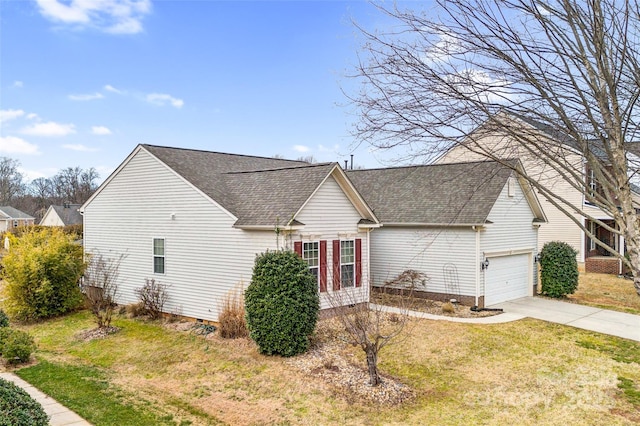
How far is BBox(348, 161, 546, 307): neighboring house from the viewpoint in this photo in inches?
600

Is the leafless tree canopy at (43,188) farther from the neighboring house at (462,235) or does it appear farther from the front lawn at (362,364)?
the front lawn at (362,364)

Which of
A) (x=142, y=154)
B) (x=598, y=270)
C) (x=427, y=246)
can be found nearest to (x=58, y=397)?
(x=142, y=154)

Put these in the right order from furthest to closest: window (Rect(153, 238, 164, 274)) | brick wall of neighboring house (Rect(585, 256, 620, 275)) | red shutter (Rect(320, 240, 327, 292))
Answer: brick wall of neighboring house (Rect(585, 256, 620, 275)), window (Rect(153, 238, 164, 274)), red shutter (Rect(320, 240, 327, 292))

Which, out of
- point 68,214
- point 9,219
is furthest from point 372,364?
point 9,219

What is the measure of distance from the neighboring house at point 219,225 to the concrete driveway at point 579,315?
222 inches

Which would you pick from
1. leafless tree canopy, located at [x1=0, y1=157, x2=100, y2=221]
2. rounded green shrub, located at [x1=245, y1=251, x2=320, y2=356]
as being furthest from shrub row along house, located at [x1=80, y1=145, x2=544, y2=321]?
leafless tree canopy, located at [x1=0, y1=157, x2=100, y2=221]

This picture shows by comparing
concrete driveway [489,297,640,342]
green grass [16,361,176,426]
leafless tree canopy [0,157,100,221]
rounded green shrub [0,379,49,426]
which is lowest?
green grass [16,361,176,426]

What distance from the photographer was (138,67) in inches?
803

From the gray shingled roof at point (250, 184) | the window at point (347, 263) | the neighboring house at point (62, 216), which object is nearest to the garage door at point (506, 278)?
the window at point (347, 263)

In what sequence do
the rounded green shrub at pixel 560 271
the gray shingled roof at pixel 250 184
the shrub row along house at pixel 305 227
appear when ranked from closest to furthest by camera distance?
the gray shingled roof at pixel 250 184 → the shrub row along house at pixel 305 227 → the rounded green shrub at pixel 560 271

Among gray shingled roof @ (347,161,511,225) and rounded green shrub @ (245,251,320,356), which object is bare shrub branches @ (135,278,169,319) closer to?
rounded green shrub @ (245,251,320,356)

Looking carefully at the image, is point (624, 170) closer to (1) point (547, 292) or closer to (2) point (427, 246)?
(2) point (427, 246)

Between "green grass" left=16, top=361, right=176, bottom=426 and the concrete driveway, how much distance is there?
11666mm

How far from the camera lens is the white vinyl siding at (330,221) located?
12.9m
